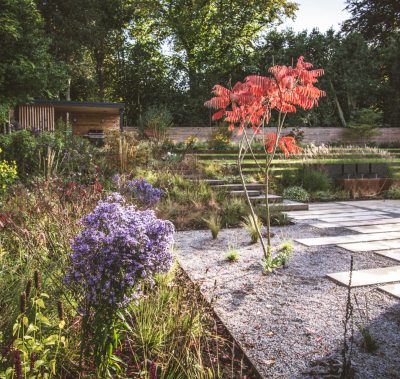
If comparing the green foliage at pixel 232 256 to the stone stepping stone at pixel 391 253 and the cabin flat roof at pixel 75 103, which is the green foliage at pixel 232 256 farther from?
the cabin flat roof at pixel 75 103

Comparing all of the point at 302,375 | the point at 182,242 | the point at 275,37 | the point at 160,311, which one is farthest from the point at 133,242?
the point at 275,37

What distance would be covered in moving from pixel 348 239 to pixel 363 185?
187 inches

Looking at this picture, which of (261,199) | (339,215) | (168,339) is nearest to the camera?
(168,339)

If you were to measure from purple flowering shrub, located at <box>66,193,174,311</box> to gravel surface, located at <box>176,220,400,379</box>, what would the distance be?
348mm

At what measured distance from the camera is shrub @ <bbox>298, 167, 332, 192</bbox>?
28.4 ft

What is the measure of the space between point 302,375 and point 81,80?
2210 centimetres

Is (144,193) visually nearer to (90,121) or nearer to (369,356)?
(369,356)

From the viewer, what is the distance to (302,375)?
191 cm

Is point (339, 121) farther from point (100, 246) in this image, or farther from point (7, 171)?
point (100, 246)

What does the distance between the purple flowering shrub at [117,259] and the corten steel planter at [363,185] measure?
7.81m

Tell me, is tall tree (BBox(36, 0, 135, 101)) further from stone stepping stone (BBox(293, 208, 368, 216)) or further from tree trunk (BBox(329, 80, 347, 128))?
stone stepping stone (BBox(293, 208, 368, 216))

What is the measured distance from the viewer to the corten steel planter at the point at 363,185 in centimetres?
883

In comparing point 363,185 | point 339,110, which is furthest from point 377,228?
point 339,110

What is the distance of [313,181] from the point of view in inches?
341
